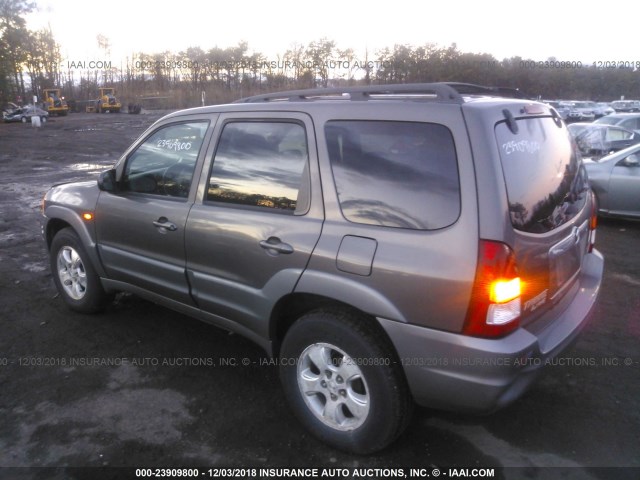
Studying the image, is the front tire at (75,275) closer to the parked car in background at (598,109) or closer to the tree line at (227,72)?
the tree line at (227,72)

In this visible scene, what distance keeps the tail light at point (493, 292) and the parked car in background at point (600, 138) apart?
31.7 ft

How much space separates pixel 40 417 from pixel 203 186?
1770 mm

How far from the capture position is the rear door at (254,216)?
9.41 ft

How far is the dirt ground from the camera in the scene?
9.13 feet

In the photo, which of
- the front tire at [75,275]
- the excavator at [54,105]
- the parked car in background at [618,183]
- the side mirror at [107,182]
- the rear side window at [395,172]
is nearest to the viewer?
the rear side window at [395,172]

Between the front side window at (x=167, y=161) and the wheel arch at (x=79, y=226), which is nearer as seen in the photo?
the front side window at (x=167, y=161)

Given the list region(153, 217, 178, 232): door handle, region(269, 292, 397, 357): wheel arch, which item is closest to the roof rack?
region(153, 217, 178, 232): door handle

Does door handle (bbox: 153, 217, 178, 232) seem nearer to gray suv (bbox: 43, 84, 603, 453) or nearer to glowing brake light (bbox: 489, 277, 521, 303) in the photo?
gray suv (bbox: 43, 84, 603, 453)

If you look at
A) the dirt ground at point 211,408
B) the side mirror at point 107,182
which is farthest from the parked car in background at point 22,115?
the side mirror at point 107,182

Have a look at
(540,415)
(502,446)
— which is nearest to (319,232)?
(502,446)

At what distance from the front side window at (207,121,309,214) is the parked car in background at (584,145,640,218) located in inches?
247

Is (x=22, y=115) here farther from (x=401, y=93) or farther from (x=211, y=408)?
(x=401, y=93)

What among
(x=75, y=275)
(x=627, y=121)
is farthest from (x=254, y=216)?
(x=627, y=121)

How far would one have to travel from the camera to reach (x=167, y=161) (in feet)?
12.6
